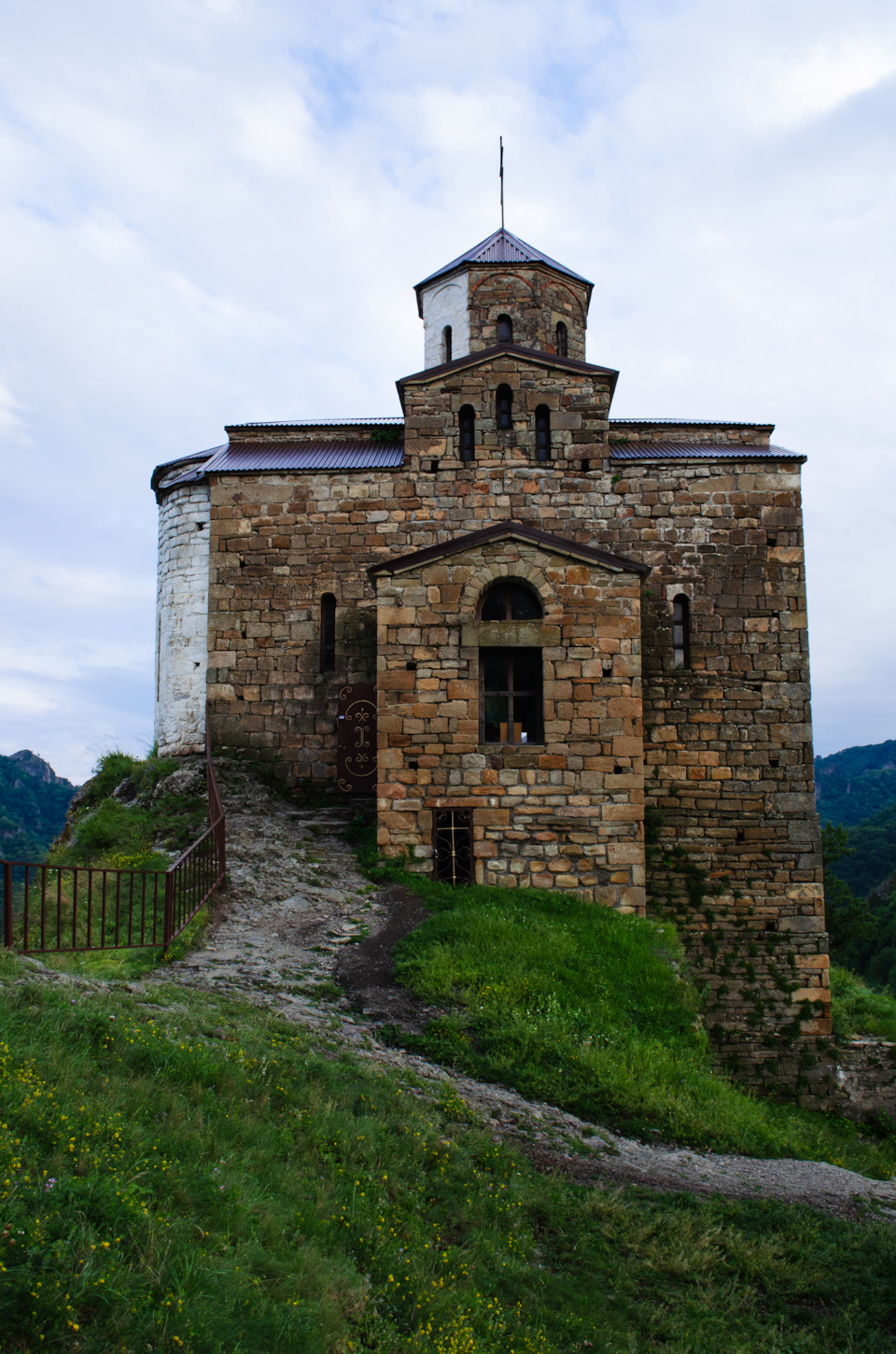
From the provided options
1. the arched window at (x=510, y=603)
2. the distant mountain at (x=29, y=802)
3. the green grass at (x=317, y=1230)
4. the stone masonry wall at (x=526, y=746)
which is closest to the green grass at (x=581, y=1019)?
the stone masonry wall at (x=526, y=746)

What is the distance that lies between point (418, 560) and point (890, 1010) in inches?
415

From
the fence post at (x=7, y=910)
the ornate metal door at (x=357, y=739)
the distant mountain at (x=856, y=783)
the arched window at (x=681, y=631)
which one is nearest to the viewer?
the fence post at (x=7, y=910)

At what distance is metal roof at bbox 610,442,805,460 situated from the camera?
14.8 m

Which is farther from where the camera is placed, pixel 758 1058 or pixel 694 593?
pixel 694 593

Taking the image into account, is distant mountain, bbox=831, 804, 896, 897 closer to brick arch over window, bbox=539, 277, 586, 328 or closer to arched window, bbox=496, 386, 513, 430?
brick arch over window, bbox=539, 277, 586, 328

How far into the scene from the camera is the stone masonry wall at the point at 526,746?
11.5 meters

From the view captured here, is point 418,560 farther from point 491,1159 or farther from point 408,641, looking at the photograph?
point 491,1159

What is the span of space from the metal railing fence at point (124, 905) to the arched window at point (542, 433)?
7.77 m

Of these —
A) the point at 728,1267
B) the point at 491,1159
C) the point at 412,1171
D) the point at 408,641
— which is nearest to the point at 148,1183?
the point at 412,1171

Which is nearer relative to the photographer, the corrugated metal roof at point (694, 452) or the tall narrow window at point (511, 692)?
the tall narrow window at point (511, 692)

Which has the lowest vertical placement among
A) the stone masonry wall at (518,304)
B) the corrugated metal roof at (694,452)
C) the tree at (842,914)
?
the tree at (842,914)

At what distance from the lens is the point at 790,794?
13859 millimetres

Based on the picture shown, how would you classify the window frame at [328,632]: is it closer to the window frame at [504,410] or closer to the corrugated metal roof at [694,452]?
the window frame at [504,410]

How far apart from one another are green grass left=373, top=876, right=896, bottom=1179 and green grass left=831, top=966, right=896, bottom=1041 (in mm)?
2484
